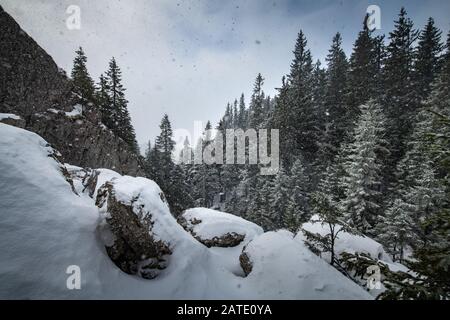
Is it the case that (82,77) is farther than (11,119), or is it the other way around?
(82,77)

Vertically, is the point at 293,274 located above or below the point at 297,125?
below

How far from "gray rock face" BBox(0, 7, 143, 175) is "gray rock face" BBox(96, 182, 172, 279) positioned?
15171mm

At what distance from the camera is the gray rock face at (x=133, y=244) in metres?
5.87

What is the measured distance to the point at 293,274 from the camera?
5844mm

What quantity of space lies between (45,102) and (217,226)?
1915 cm

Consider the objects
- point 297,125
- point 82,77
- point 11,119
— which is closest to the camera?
point 11,119

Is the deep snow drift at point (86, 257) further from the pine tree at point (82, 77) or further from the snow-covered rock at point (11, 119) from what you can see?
the pine tree at point (82, 77)

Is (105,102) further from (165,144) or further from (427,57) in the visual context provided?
(427,57)

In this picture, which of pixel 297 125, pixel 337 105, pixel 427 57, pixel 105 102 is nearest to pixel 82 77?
pixel 105 102

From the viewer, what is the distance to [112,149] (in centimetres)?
2319

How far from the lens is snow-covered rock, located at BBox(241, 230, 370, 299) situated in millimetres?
5305

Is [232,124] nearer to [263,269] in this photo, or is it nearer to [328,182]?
[328,182]
